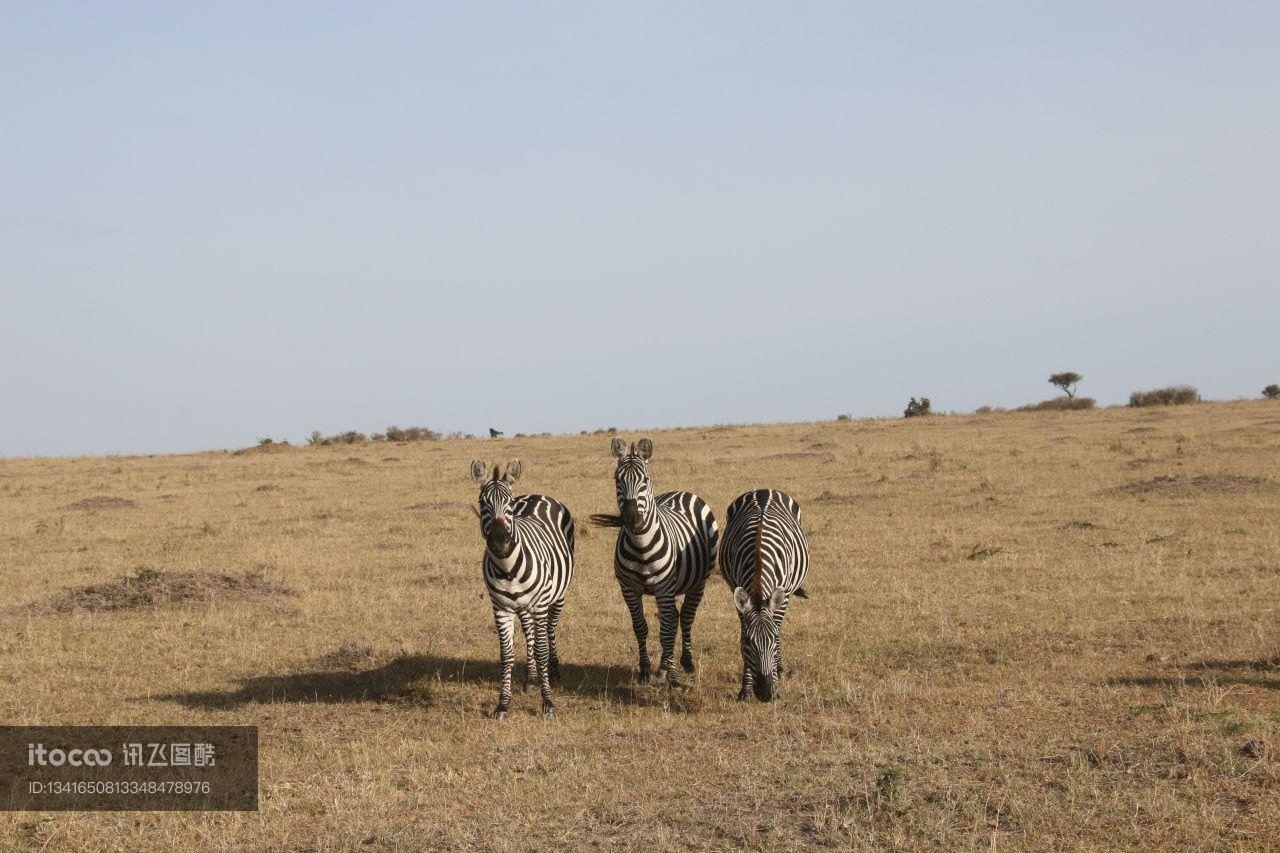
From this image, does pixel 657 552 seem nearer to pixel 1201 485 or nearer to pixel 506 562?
pixel 506 562

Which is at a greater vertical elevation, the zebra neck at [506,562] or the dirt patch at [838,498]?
the dirt patch at [838,498]

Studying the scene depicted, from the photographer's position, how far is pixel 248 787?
8.19m

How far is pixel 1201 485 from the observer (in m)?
Answer: 22.5

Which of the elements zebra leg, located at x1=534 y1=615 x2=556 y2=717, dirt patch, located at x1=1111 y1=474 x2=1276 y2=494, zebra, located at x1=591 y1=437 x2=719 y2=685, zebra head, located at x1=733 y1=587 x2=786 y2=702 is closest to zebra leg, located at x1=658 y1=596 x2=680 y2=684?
zebra, located at x1=591 y1=437 x2=719 y2=685

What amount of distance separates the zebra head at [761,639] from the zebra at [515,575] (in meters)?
1.90

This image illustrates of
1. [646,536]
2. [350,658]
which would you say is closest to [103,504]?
[350,658]

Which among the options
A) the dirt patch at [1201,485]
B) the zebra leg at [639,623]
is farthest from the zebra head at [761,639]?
the dirt patch at [1201,485]

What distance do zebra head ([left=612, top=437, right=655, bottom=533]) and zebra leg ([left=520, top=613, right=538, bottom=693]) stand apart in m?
1.26

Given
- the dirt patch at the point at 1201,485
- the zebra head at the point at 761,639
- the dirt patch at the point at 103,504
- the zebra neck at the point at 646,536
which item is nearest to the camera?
the zebra head at the point at 761,639

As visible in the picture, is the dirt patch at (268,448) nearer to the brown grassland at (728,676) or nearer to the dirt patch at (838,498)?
the brown grassland at (728,676)

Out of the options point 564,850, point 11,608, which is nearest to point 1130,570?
point 564,850

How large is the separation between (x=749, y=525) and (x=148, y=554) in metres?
13.6

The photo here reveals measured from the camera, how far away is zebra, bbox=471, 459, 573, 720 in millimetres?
9953

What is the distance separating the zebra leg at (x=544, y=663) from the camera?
1016cm
